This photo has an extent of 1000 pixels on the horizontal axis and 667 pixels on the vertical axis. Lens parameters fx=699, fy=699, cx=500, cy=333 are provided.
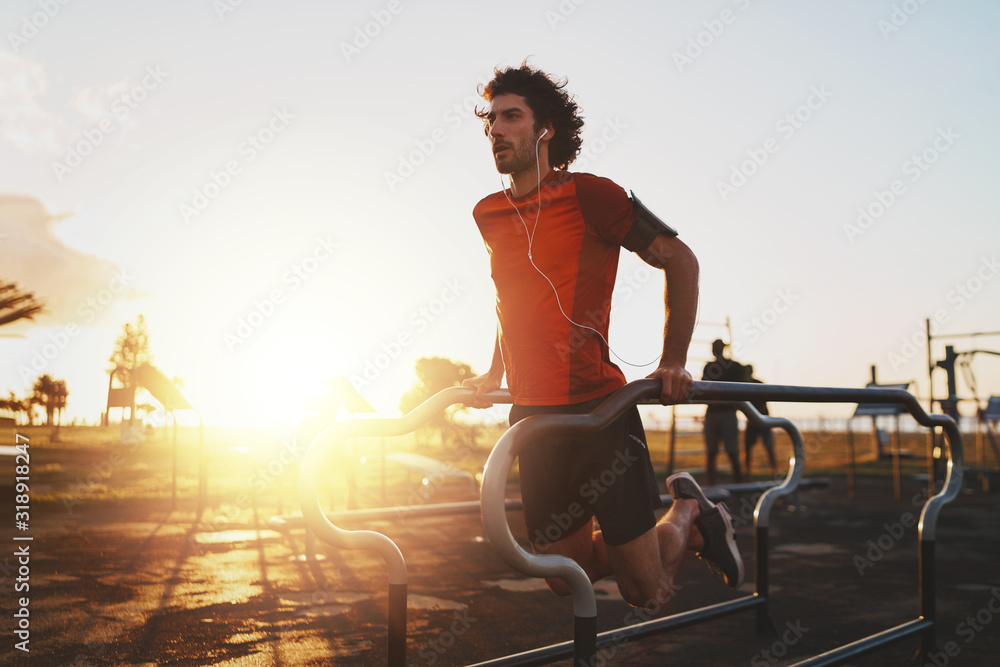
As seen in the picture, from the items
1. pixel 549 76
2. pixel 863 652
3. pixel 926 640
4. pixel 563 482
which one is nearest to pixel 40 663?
pixel 563 482

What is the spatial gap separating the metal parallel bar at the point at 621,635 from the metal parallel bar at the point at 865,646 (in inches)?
15.4

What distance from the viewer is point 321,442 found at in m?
1.47

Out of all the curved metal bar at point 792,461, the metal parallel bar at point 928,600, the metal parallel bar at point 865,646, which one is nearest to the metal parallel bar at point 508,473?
the metal parallel bar at point 865,646

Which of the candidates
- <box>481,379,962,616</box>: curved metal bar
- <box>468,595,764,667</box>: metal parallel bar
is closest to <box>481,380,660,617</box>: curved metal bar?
<box>481,379,962,616</box>: curved metal bar

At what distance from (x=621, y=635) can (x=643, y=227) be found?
1.30 meters

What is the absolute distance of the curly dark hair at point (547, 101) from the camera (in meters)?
1.87

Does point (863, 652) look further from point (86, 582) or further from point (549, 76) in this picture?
point (86, 582)

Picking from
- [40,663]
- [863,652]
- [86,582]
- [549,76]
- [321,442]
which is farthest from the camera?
[86,582]

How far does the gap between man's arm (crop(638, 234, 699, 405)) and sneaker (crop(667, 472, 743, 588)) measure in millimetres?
634

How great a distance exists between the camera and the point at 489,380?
2.05m

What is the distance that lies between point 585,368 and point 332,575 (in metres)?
3.16

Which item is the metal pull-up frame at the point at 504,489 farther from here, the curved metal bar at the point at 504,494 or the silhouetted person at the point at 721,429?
the silhouetted person at the point at 721,429

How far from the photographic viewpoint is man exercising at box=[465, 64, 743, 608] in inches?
67.6

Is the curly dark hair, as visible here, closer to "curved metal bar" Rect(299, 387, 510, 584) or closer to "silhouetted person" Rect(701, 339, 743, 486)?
"curved metal bar" Rect(299, 387, 510, 584)
